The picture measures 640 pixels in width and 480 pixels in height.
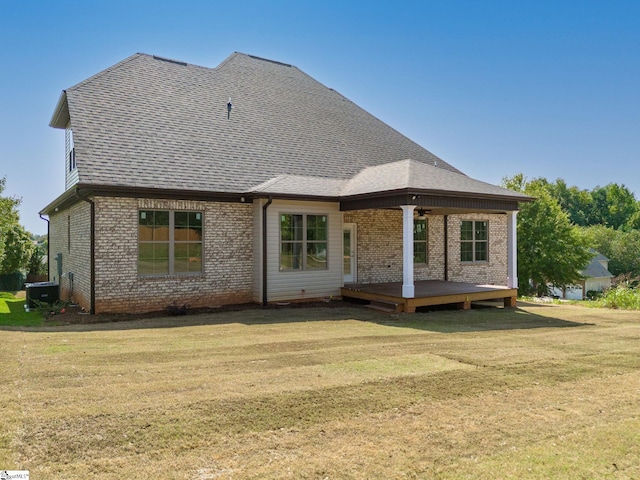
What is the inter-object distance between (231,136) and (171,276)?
16.9 feet

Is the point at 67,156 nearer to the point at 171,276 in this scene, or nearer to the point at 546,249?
the point at 171,276

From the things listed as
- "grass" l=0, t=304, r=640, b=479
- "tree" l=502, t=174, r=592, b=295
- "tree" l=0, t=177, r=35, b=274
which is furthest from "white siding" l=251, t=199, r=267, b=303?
"tree" l=502, t=174, r=592, b=295

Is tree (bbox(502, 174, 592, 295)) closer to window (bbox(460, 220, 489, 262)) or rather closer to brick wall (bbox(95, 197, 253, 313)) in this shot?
window (bbox(460, 220, 489, 262))

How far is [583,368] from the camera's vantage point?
6.38m

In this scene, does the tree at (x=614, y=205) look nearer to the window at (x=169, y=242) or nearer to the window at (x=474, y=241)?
the window at (x=474, y=241)

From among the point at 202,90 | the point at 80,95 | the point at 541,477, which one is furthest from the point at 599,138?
the point at 541,477

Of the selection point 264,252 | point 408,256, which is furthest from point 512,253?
point 264,252

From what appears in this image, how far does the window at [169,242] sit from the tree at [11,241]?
17960 millimetres

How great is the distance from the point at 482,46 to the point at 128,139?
13893 millimetres

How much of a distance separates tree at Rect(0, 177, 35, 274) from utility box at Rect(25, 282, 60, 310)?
1427 centimetres

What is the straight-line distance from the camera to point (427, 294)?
12.8 m

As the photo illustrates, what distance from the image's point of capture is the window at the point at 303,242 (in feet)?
43.4

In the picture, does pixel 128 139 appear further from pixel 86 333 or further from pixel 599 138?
pixel 599 138

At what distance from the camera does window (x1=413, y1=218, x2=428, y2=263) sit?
16609 mm
